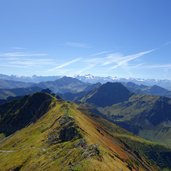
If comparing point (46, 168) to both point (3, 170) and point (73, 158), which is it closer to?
point (73, 158)

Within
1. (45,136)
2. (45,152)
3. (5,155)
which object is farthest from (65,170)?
(5,155)

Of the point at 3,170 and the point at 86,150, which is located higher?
the point at 86,150

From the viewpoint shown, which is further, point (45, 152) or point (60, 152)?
point (45, 152)

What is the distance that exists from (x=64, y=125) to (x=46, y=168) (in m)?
64.9

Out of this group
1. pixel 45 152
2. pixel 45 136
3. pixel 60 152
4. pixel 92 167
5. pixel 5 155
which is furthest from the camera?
pixel 5 155

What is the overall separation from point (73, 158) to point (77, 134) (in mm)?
46794

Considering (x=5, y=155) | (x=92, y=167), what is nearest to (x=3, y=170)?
(x=5, y=155)

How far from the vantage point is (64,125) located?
18962 cm

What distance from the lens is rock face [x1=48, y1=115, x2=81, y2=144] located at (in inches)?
6678

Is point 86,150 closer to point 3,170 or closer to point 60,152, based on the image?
point 60,152

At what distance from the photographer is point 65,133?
582 ft

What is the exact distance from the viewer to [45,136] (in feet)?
606

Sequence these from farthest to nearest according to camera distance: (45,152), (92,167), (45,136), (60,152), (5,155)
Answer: (5,155)
(45,136)
(45,152)
(60,152)
(92,167)

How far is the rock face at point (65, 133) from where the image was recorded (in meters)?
170
